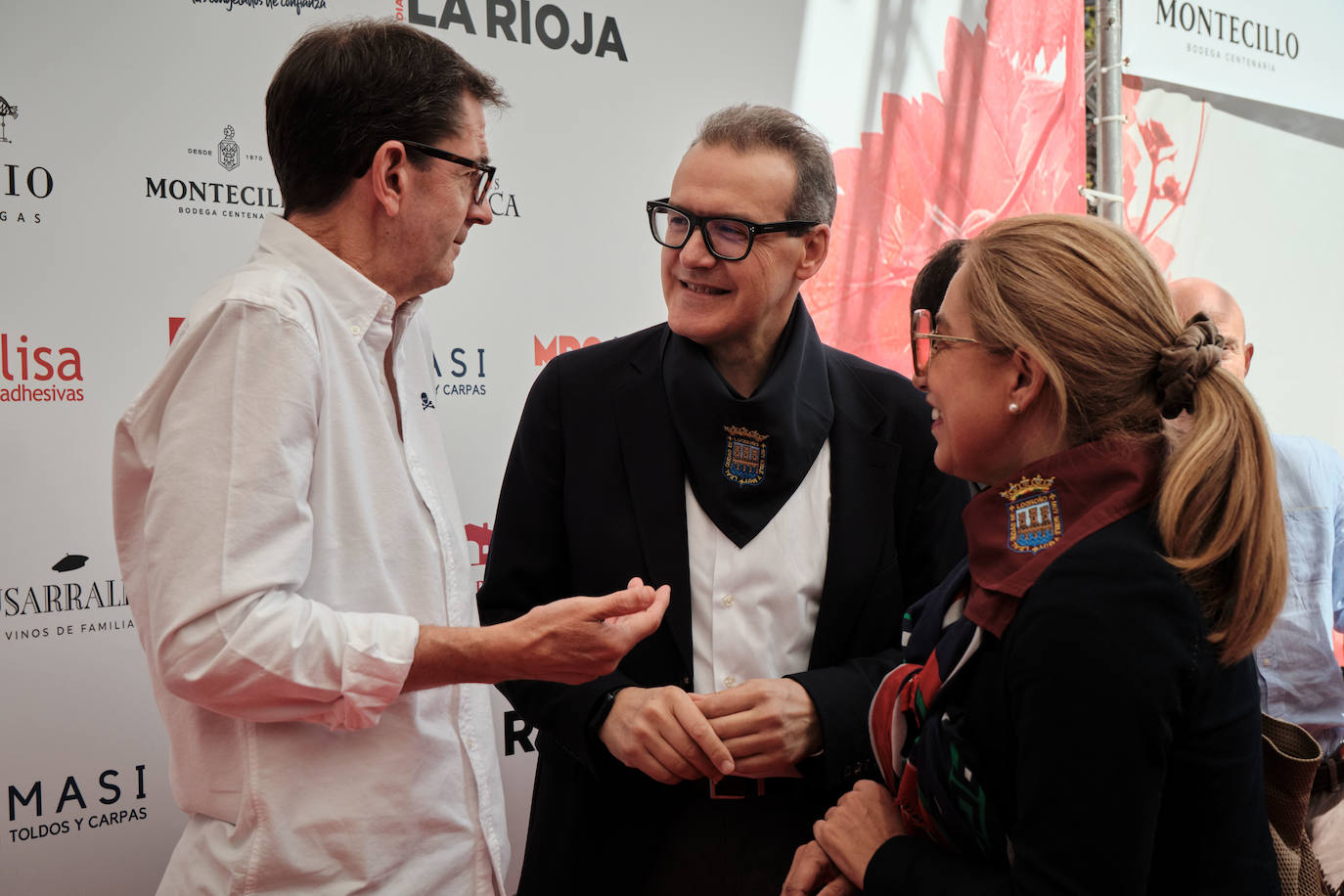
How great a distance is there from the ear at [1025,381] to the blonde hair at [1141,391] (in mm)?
12

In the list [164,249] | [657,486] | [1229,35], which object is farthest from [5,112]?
[1229,35]

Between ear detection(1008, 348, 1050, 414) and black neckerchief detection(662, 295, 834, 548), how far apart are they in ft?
1.63

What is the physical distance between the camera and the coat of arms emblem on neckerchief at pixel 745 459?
1.76 m

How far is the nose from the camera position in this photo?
1805mm

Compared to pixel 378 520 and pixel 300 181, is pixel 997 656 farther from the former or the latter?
pixel 300 181

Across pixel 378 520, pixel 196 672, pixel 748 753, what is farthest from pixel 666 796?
pixel 196 672

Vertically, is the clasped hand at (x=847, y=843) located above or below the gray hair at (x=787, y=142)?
below

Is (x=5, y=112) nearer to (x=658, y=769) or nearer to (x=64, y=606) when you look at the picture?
(x=64, y=606)

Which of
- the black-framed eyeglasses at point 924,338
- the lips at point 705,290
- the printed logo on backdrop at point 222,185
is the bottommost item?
the black-framed eyeglasses at point 924,338

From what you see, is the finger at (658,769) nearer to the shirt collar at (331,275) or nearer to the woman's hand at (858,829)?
the woman's hand at (858,829)

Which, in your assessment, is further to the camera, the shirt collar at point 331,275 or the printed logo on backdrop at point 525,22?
the printed logo on backdrop at point 525,22

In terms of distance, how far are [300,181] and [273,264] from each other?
6.7 inches

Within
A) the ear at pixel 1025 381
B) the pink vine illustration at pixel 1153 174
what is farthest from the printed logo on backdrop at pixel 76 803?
the pink vine illustration at pixel 1153 174

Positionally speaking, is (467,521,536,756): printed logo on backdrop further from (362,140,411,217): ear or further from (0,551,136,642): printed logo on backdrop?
(362,140,411,217): ear
